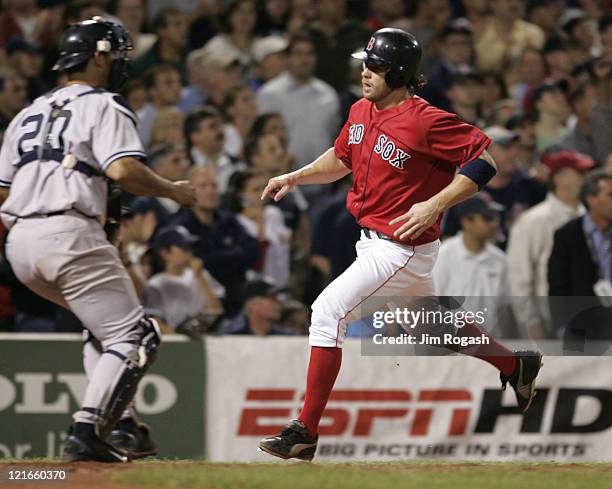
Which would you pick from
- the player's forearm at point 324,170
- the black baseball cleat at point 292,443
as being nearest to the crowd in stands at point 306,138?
the player's forearm at point 324,170

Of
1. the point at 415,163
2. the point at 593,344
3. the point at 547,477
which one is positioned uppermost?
the point at 415,163

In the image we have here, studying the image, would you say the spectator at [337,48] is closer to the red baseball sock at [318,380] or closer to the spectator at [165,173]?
the spectator at [165,173]

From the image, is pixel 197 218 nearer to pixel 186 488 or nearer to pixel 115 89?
pixel 115 89

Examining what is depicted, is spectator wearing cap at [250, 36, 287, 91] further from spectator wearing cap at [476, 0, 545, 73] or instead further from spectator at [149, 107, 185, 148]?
spectator wearing cap at [476, 0, 545, 73]

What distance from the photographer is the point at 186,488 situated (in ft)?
17.3

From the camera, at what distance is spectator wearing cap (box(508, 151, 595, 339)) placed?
9.28m

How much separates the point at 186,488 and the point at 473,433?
12.4 ft

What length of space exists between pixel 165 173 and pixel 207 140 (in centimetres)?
70

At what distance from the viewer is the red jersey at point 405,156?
19.6ft

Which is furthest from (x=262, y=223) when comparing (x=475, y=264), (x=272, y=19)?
(x=272, y=19)

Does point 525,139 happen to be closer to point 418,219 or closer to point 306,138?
point 306,138

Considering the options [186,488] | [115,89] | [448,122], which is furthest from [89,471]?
[448,122]

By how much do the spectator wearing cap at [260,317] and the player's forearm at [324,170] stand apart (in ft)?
8.52

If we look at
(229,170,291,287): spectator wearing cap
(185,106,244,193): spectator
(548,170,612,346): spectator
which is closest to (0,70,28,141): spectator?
(185,106,244,193): spectator
